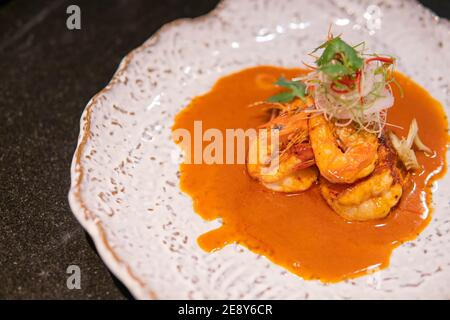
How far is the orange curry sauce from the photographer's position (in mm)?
3168

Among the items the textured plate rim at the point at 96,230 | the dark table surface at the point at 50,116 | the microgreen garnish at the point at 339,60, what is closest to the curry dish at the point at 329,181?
the microgreen garnish at the point at 339,60

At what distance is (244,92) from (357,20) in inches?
46.1

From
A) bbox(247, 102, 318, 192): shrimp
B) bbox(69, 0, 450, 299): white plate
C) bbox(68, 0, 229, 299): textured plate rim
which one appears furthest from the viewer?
bbox(247, 102, 318, 192): shrimp

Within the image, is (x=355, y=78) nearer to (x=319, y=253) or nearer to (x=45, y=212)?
(x=319, y=253)

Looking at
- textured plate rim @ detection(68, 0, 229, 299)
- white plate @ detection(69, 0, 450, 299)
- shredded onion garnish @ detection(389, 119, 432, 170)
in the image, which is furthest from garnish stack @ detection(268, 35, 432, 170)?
textured plate rim @ detection(68, 0, 229, 299)

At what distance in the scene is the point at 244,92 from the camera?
4.25 meters

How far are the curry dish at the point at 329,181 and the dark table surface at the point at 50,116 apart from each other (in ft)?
2.61

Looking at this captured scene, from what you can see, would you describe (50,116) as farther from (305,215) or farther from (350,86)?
(350,86)

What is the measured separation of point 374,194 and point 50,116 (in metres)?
2.45

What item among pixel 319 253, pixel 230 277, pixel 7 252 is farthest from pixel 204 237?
pixel 7 252

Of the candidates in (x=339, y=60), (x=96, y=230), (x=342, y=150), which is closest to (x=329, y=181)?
(x=342, y=150)

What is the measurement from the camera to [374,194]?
10.8ft

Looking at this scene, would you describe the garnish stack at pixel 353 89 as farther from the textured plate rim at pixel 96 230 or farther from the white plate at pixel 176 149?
the textured plate rim at pixel 96 230

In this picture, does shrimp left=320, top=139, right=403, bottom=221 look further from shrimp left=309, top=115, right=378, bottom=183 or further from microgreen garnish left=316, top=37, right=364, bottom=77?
microgreen garnish left=316, top=37, right=364, bottom=77
